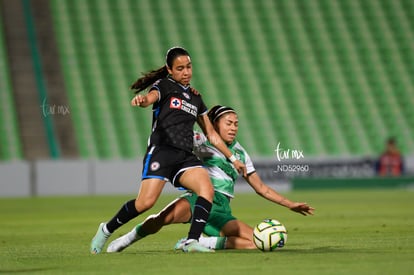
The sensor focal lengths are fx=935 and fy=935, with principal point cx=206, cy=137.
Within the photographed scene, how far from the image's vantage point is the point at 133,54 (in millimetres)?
28234

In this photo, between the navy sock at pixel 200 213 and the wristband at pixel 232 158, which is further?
the wristband at pixel 232 158

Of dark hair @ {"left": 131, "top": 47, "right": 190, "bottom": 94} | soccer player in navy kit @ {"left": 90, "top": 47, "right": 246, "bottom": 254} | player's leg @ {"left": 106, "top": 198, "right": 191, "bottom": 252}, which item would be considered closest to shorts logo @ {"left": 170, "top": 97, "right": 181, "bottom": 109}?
soccer player in navy kit @ {"left": 90, "top": 47, "right": 246, "bottom": 254}

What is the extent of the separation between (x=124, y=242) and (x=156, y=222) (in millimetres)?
359

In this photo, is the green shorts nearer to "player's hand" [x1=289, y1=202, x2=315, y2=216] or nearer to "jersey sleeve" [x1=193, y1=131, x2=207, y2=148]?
"jersey sleeve" [x1=193, y1=131, x2=207, y2=148]

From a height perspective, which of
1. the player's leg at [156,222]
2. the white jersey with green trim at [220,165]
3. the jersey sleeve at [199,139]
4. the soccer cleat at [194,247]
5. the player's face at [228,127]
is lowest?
the soccer cleat at [194,247]

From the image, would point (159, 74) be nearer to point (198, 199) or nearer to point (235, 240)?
point (198, 199)

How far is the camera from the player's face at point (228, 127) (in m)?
8.98

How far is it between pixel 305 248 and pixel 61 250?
7.86 ft

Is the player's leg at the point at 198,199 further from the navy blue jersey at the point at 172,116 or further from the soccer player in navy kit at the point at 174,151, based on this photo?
the navy blue jersey at the point at 172,116

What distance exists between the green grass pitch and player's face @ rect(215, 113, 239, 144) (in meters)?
1.10

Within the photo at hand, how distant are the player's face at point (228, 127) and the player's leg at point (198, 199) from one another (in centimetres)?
71

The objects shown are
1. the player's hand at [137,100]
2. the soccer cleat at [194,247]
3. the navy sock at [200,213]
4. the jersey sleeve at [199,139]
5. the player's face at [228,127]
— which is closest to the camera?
the player's hand at [137,100]

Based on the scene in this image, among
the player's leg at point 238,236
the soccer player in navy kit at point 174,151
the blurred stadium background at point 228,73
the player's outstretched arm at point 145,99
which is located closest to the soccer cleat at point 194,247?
the soccer player in navy kit at point 174,151

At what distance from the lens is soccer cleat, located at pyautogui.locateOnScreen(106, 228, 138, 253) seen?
8766 mm
